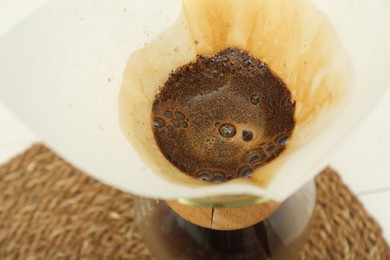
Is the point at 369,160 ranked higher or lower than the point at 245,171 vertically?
lower

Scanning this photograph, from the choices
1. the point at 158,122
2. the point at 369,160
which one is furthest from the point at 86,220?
the point at 369,160

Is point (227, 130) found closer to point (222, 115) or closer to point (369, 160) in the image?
point (222, 115)

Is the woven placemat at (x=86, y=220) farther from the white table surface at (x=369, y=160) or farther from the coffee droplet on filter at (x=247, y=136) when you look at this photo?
the coffee droplet on filter at (x=247, y=136)

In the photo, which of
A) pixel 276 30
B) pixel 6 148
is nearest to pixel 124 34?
pixel 276 30

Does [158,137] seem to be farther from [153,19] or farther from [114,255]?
[114,255]

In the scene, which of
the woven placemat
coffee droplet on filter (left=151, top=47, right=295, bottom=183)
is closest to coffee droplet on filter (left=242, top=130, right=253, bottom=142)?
coffee droplet on filter (left=151, top=47, right=295, bottom=183)

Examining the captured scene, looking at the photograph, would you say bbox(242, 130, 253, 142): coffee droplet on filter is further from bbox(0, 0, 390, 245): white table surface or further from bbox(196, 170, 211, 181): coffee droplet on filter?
bbox(0, 0, 390, 245): white table surface

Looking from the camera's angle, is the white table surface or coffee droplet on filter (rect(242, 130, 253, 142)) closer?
coffee droplet on filter (rect(242, 130, 253, 142))
